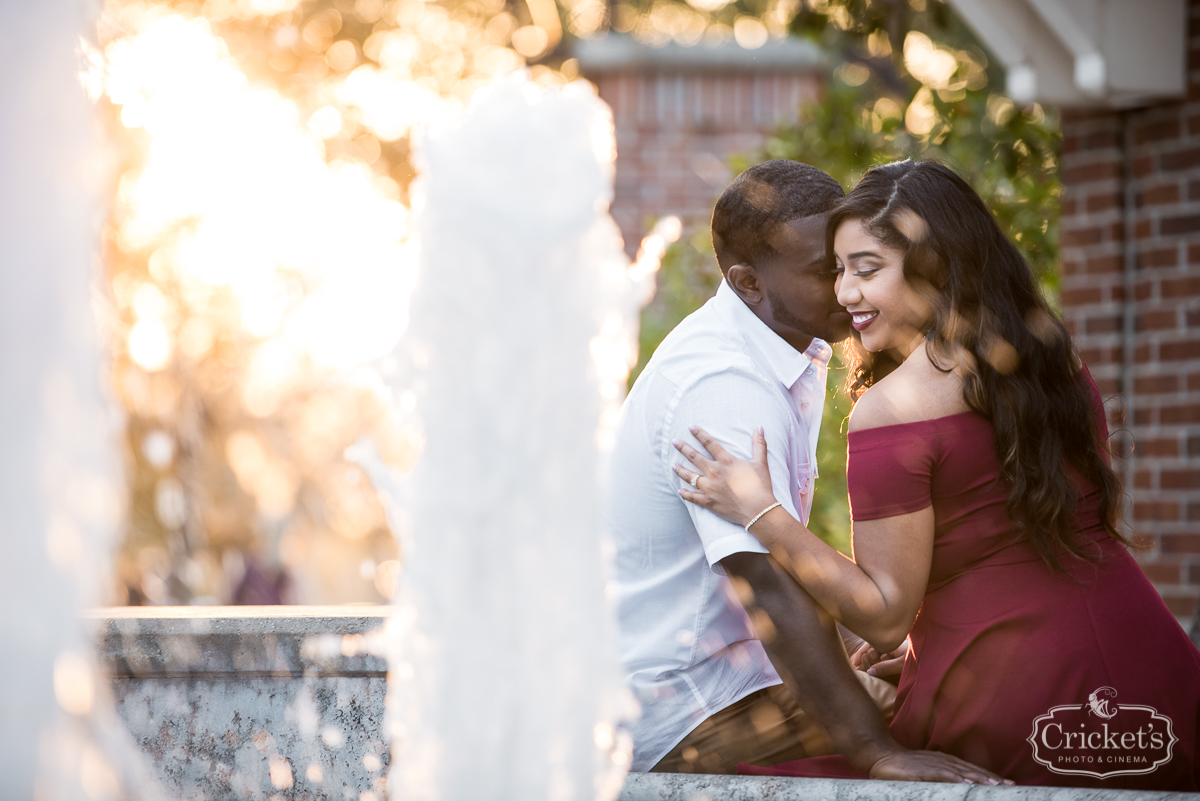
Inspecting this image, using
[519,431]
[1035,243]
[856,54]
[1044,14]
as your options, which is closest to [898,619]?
[519,431]

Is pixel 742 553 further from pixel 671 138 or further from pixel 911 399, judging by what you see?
pixel 671 138

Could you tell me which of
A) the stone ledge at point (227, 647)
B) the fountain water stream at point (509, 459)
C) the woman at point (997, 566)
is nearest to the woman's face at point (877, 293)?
the woman at point (997, 566)

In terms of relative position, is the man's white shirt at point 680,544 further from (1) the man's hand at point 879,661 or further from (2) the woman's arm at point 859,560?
(1) the man's hand at point 879,661

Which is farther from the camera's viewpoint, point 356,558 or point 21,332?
point 356,558

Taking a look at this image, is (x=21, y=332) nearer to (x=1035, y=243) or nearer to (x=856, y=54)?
(x=1035, y=243)

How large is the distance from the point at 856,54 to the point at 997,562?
6.82 metres

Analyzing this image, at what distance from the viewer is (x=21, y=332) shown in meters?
1.64

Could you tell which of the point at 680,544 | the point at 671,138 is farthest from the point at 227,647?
the point at 671,138

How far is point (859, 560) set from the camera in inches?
101

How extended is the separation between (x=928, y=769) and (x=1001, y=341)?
0.92m

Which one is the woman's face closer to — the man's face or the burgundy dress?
the man's face

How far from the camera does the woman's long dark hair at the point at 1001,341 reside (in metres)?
2.54

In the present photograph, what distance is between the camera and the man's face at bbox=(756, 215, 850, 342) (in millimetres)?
3051

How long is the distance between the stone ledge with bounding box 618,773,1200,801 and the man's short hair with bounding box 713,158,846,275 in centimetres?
140
